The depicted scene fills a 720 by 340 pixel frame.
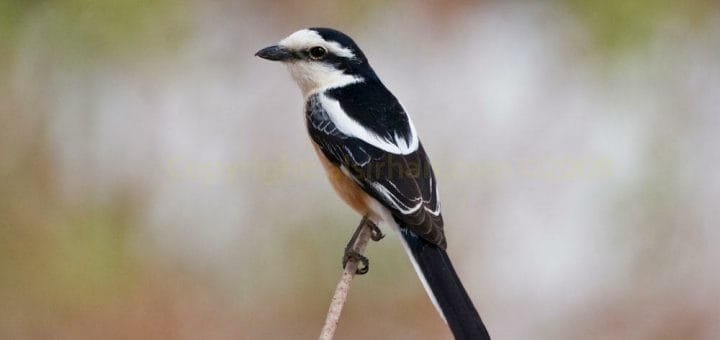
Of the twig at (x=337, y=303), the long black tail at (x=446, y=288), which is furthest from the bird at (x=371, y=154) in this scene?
the twig at (x=337, y=303)

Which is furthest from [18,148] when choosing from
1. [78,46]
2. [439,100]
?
[439,100]

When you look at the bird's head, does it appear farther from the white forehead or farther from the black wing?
the black wing

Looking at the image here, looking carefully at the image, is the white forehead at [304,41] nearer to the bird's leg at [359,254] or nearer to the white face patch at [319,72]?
the white face patch at [319,72]

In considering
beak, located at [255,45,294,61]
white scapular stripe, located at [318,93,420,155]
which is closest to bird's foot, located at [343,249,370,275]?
white scapular stripe, located at [318,93,420,155]

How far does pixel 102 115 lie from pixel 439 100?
1.49 m

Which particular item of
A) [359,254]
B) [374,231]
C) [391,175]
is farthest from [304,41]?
[359,254]

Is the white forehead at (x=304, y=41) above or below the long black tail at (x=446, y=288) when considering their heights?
above

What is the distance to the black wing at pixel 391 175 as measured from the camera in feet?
9.53

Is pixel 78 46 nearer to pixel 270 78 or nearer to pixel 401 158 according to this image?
pixel 270 78

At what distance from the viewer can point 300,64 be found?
3.50 meters

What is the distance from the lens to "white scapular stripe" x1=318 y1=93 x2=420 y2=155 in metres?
3.17

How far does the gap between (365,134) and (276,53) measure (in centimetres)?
44

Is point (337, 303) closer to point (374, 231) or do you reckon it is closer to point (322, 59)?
point (374, 231)

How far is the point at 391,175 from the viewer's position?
121 inches
